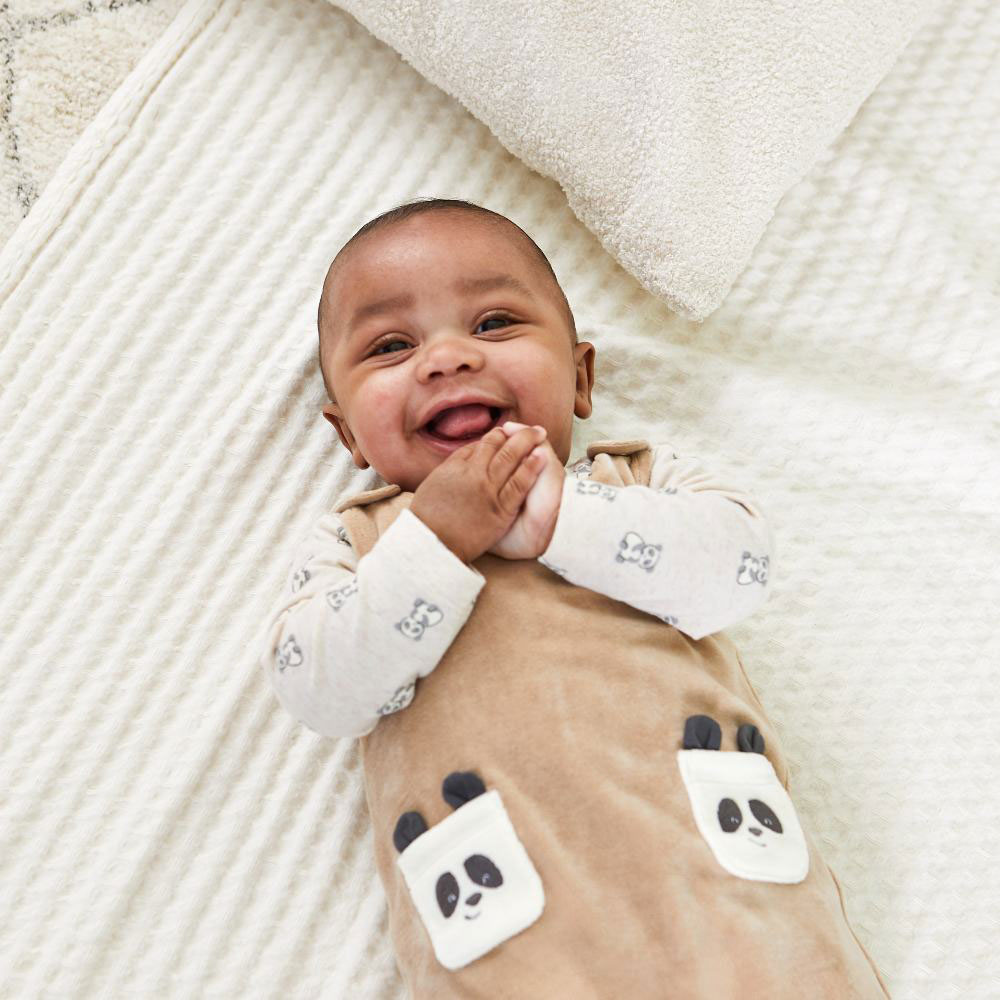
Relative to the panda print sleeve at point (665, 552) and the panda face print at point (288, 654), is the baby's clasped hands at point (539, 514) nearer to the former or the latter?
the panda print sleeve at point (665, 552)

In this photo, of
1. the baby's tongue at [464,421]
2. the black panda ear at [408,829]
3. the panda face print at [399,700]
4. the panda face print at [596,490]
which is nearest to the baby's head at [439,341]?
the baby's tongue at [464,421]

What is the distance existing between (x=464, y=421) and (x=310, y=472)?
0.26 m

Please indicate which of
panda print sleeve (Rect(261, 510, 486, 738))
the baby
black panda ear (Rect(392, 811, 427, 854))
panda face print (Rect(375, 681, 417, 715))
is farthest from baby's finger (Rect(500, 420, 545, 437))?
black panda ear (Rect(392, 811, 427, 854))

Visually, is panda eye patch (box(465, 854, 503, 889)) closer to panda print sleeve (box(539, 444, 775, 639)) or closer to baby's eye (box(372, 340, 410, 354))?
panda print sleeve (box(539, 444, 775, 639))

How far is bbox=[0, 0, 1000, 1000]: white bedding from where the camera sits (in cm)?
104

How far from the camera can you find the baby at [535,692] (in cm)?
84

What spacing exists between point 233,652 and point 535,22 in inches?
30.1

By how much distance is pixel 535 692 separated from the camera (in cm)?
91

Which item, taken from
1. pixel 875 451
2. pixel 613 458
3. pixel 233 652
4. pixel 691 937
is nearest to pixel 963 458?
pixel 875 451

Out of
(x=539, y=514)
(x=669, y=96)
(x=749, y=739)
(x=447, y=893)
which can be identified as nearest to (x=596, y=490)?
(x=539, y=514)

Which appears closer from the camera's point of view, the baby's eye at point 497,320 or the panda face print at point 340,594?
the panda face print at point 340,594

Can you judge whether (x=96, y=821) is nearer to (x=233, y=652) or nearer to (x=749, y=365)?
(x=233, y=652)

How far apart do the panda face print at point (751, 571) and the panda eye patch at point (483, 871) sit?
322mm

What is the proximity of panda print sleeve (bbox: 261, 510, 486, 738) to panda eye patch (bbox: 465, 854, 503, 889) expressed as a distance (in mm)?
151
